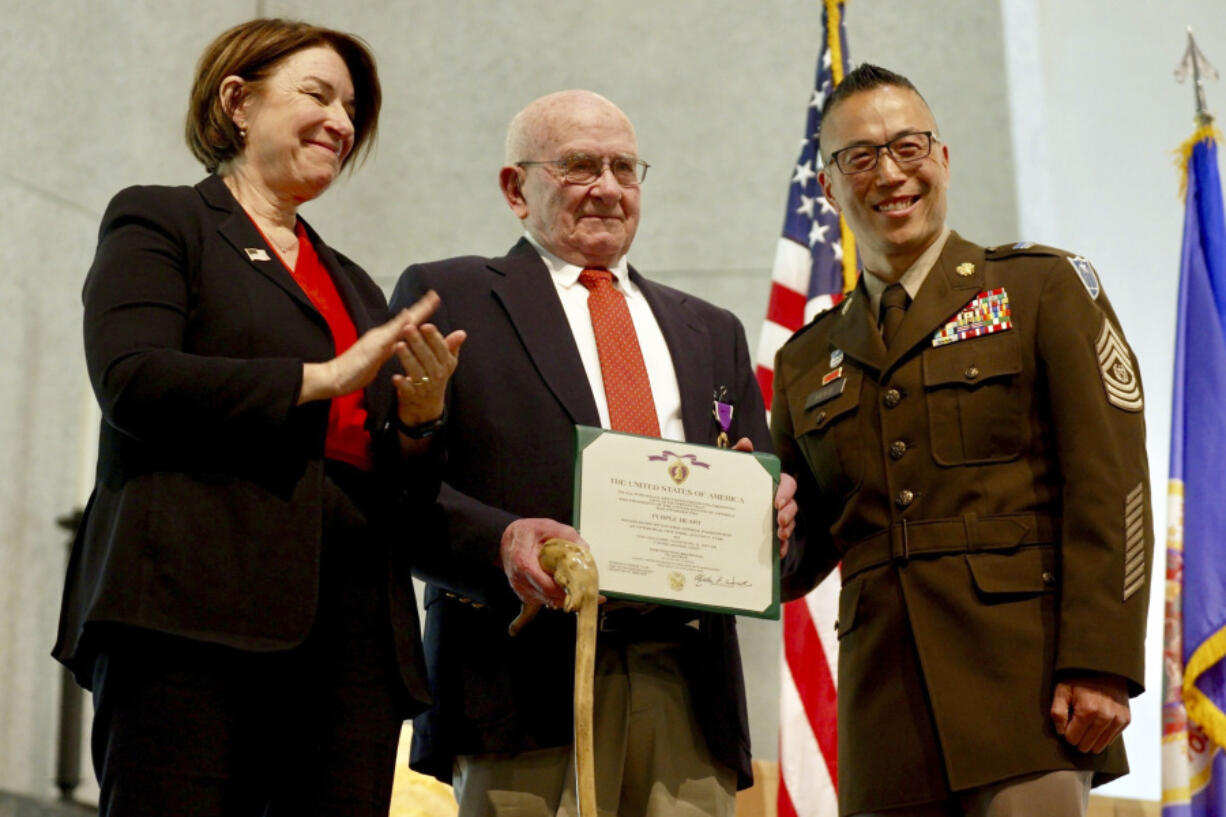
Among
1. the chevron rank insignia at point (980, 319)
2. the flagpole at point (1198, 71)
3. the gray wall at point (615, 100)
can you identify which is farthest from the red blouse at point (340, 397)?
the flagpole at point (1198, 71)

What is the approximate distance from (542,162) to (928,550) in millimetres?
952

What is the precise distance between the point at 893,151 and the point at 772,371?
4.64 feet

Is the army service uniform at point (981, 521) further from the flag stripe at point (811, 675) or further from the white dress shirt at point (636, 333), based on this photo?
the flag stripe at point (811, 675)

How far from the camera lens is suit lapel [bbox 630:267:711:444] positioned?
2252 millimetres

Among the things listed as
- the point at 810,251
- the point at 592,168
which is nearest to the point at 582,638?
the point at 592,168

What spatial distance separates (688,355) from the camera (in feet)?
7.61

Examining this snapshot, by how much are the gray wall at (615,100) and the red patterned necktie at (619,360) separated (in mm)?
2169

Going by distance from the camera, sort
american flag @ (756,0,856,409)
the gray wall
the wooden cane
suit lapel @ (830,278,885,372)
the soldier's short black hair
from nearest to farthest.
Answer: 1. the wooden cane
2. suit lapel @ (830,278,885,372)
3. the soldier's short black hair
4. american flag @ (756,0,856,409)
5. the gray wall

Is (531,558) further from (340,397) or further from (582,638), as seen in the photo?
(340,397)

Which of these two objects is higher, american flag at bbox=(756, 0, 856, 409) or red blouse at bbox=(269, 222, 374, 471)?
american flag at bbox=(756, 0, 856, 409)

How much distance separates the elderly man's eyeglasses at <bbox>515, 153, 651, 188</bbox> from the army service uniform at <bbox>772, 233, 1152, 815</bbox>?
48 cm

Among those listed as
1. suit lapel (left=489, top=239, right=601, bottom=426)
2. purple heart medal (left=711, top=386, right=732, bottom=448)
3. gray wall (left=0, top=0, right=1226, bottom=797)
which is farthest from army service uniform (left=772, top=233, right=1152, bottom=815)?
gray wall (left=0, top=0, right=1226, bottom=797)

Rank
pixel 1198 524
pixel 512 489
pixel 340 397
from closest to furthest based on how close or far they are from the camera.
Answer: pixel 340 397 → pixel 512 489 → pixel 1198 524

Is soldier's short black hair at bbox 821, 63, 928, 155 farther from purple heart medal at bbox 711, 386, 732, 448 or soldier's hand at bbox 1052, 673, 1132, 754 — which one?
soldier's hand at bbox 1052, 673, 1132, 754
